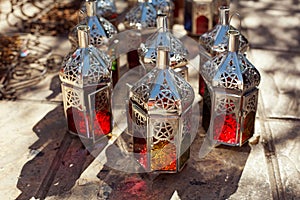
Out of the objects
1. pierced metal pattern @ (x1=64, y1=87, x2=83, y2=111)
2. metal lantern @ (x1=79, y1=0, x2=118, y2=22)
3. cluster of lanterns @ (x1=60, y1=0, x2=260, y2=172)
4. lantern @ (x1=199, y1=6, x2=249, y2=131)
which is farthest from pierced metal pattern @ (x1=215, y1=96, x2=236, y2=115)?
metal lantern @ (x1=79, y1=0, x2=118, y2=22)

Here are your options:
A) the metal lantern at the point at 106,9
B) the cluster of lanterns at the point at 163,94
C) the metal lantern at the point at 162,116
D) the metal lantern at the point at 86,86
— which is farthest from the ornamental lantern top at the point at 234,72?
the metal lantern at the point at 106,9

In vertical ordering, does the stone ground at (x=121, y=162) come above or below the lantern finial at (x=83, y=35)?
below

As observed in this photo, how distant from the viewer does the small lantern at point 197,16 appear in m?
1.88

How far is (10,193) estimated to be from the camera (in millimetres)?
1143

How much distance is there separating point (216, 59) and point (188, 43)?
2.01ft

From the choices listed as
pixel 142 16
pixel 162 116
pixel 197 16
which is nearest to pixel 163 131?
pixel 162 116

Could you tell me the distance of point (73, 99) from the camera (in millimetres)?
1255

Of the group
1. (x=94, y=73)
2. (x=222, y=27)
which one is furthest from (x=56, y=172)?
(x=222, y=27)

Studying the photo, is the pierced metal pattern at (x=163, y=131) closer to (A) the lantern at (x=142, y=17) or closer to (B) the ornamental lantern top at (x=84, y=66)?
(B) the ornamental lantern top at (x=84, y=66)

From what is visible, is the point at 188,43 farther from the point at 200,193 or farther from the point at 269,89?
the point at 200,193

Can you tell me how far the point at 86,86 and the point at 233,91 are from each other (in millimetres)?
361

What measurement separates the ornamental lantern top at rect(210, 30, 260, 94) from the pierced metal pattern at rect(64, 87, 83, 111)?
0.34 meters

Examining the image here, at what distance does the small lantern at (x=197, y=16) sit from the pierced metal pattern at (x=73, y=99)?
32.0 inches

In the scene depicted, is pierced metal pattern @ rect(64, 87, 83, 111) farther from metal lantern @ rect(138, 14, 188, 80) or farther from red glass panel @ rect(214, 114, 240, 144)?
red glass panel @ rect(214, 114, 240, 144)
